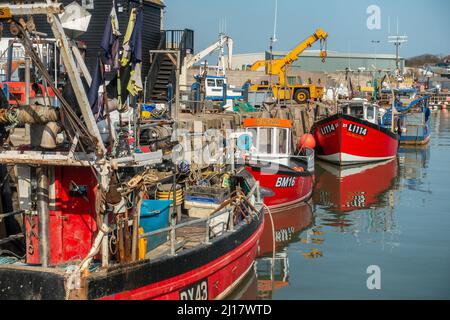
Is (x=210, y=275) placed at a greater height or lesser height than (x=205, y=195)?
lesser

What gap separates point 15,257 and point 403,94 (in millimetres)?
43521

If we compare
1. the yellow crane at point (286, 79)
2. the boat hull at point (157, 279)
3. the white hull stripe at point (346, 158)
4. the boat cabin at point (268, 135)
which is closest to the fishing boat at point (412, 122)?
the yellow crane at point (286, 79)

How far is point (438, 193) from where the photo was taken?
2211 cm

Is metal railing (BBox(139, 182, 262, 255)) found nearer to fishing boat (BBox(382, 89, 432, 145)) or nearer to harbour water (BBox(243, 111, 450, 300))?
harbour water (BBox(243, 111, 450, 300))

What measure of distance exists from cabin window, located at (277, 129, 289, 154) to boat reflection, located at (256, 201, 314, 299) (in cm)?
200

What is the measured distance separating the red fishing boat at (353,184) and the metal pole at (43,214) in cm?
1246

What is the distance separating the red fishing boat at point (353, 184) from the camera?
67.3ft

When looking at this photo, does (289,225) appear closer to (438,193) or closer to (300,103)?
(438,193)

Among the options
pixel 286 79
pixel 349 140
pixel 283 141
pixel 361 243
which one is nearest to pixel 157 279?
pixel 361 243

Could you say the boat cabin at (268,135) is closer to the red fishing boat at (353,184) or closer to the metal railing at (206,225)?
the red fishing boat at (353,184)

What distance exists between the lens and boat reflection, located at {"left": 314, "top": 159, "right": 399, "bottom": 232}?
688 inches

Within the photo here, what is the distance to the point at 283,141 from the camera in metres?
20.4

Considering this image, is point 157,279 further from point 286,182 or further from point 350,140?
point 350,140
